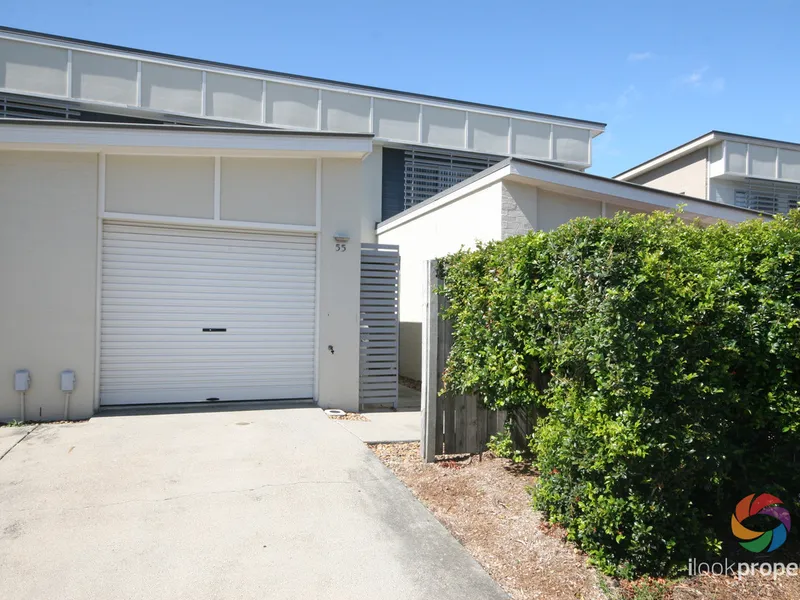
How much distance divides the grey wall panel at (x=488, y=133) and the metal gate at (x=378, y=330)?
814cm

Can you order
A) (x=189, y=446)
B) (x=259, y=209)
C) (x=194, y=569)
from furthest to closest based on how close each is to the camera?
(x=259, y=209), (x=189, y=446), (x=194, y=569)

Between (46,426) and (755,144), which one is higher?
(755,144)

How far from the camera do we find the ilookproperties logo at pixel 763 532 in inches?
160

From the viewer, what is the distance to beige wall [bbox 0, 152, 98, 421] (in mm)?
7438

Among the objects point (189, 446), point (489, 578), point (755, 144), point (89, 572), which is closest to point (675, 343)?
point (489, 578)

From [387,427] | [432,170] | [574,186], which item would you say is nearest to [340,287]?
[387,427]

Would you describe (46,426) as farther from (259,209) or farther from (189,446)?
(259,209)

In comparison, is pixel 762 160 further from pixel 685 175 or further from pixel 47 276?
pixel 47 276

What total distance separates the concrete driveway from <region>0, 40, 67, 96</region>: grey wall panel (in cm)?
982

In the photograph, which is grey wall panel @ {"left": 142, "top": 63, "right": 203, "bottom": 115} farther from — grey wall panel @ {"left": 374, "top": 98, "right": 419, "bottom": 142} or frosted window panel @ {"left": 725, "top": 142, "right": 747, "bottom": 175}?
frosted window panel @ {"left": 725, "top": 142, "right": 747, "bottom": 175}

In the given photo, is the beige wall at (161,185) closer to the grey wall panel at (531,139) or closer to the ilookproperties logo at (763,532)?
the ilookproperties logo at (763,532)

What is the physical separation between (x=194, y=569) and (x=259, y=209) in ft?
18.9

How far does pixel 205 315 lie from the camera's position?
28.1 feet

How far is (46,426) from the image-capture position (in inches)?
288
